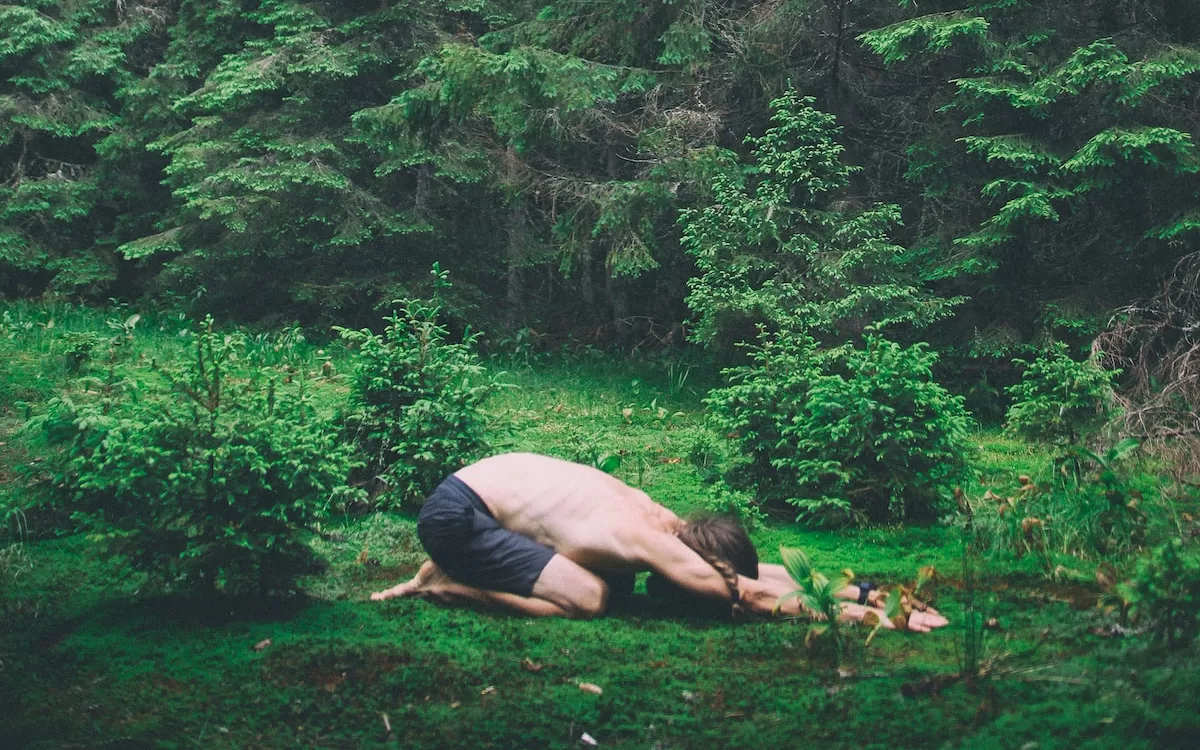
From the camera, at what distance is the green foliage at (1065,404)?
6527 millimetres

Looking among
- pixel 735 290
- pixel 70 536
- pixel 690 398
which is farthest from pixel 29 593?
pixel 690 398

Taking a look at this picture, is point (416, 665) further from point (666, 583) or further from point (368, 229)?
point (368, 229)

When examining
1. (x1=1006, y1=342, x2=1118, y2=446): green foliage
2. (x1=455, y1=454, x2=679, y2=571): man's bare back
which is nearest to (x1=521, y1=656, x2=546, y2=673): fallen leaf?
(x1=455, y1=454, x2=679, y2=571): man's bare back

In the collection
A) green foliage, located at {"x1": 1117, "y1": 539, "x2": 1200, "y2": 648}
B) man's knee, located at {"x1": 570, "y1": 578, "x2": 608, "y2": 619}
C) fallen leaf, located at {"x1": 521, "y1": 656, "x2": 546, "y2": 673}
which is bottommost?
fallen leaf, located at {"x1": 521, "y1": 656, "x2": 546, "y2": 673}

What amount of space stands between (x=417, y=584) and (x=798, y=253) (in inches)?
204

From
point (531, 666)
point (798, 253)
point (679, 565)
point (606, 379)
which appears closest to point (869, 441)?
point (679, 565)

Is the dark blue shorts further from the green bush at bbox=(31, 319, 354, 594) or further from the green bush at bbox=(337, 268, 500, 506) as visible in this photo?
the green bush at bbox=(337, 268, 500, 506)

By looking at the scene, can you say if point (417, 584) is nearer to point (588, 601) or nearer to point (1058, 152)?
point (588, 601)

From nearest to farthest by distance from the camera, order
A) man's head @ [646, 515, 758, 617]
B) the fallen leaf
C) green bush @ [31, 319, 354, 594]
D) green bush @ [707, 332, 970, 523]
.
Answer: the fallen leaf
green bush @ [31, 319, 354, 594]
man's head @ [646, 515, 758, 617]
green bush @ [707, 332, 970, 523]

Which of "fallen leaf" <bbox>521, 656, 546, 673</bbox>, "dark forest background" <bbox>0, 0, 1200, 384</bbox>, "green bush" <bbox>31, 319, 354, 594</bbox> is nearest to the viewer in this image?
"fallen leaf" <bbox>521, 656, 546, 673</bbox>

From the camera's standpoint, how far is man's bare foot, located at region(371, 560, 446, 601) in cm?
472

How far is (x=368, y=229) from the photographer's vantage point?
1209cm

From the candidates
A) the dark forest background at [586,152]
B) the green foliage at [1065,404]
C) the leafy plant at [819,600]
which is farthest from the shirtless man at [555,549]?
the dark forest background at [586,152]

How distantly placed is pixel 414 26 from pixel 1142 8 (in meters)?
8.05
